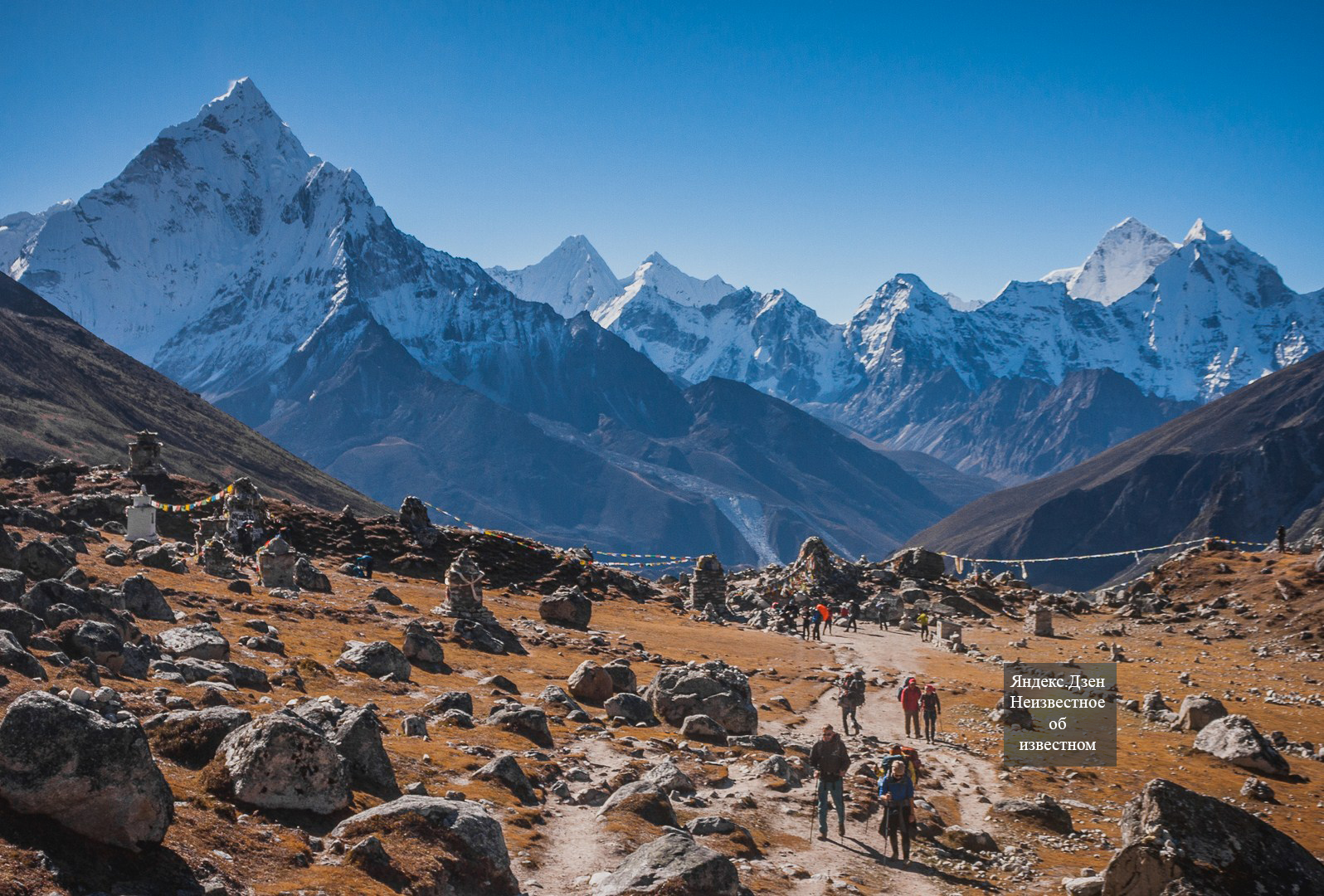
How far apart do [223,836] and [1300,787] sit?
1269 inches

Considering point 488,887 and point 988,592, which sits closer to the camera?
point 488,887

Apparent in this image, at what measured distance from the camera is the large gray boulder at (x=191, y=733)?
18.3m

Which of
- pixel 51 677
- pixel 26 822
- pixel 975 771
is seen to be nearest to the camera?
pixel 26 822

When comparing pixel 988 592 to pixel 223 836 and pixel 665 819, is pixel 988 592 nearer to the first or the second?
pixel 665 819

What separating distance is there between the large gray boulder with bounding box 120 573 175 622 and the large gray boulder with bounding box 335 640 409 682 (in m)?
5.90

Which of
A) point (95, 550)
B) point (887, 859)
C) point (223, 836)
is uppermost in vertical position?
point (95, 550)

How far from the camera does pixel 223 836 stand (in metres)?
15.5

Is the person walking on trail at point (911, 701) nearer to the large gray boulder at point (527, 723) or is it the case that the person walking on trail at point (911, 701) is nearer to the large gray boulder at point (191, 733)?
the large gray boulder at point (527, 723)

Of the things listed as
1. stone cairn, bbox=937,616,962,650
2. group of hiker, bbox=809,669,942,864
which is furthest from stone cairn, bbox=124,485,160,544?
stone cairn, bbox=937,616,962,650

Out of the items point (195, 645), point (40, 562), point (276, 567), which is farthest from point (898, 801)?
point (276, 567)

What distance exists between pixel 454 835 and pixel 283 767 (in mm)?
2980

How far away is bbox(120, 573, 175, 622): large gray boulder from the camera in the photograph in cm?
3356

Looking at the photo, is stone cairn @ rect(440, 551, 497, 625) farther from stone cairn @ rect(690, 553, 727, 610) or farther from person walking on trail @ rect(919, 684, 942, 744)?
stone cairn @ rect(690, 553, 727, 610)

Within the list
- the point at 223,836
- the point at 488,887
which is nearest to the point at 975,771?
the point at 488,887
